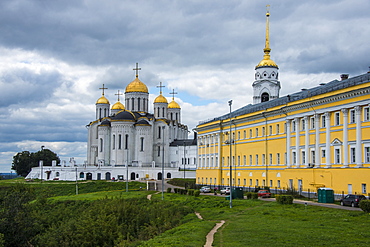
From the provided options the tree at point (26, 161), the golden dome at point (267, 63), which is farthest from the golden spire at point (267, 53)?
the tree at point (26, 161)

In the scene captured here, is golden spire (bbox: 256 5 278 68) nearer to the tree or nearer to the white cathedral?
the white cathedral

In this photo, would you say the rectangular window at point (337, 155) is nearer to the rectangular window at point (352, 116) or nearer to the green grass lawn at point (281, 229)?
the rectangular window at point (352, 116)

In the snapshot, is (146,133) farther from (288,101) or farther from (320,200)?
(320,200)

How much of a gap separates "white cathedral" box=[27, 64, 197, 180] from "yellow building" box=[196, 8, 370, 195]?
3799 centimetres

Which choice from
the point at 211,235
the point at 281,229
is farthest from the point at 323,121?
the point at 211,235

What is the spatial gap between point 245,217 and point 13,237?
19702mm

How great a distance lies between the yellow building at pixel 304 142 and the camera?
44.7m

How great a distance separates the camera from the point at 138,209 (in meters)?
45.1

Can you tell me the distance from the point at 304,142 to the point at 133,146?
7130 cm

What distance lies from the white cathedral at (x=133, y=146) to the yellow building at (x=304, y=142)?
37993 millimetres

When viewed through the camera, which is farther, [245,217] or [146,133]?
[146,133]

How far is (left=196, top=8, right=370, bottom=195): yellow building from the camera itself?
44688 millimetres

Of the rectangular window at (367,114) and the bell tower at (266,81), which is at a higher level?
the bell tower at (266,81)

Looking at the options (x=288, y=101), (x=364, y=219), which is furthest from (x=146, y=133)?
(x=364, y=219)
